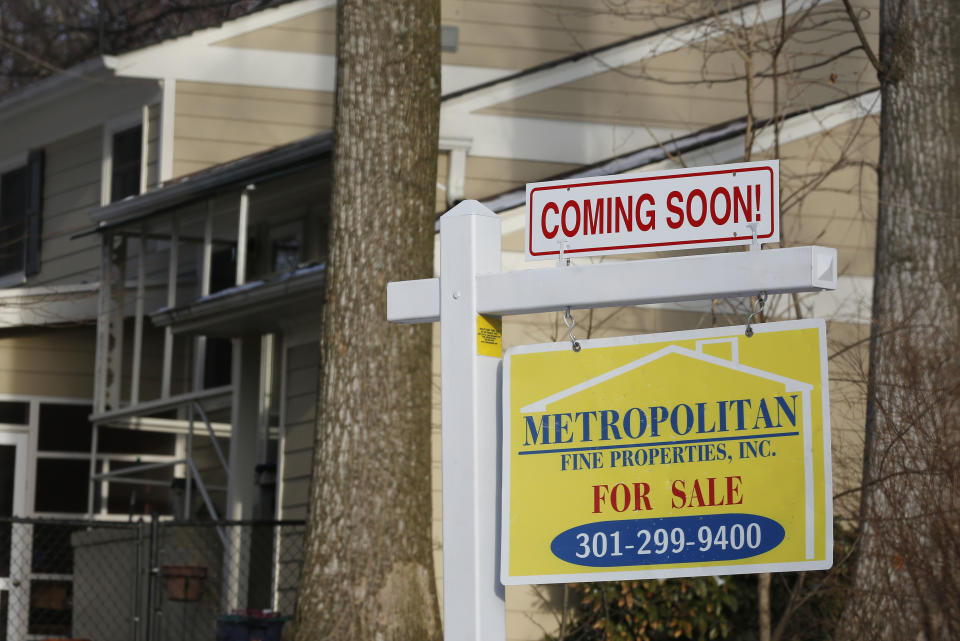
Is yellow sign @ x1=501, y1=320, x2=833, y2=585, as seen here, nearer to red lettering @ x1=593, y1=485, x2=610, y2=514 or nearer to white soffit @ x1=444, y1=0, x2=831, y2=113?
red lettering @ x1=593, y1=485, x2=610, y2=514

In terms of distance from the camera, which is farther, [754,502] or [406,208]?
[406,208]

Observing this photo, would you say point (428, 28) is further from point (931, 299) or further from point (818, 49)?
point (818, 49)

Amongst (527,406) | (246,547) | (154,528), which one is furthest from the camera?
(246,547)

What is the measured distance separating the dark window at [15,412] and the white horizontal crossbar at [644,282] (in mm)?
11172

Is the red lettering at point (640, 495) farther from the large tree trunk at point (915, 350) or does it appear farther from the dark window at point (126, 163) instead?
the dark window at point (126, 163)

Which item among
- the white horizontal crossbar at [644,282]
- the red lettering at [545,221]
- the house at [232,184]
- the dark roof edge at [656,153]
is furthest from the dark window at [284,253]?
the red lettering at [545,221]

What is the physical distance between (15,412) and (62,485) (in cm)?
103

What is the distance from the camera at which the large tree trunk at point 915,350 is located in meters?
6.38

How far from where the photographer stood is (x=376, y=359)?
7340 millimetres

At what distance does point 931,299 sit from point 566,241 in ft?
16.0

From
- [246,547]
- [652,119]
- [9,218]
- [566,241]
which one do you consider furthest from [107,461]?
[566,241]

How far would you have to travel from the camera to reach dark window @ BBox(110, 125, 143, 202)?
14.7 metres

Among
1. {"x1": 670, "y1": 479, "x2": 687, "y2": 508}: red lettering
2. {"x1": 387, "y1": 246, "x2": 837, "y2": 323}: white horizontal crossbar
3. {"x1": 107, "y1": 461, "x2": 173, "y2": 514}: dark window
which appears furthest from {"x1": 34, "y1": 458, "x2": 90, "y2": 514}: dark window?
{"x1": 670, "y1": 479, "x2": 687, "y2": 508}: red lettering

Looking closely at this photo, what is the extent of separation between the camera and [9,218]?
1662cm
